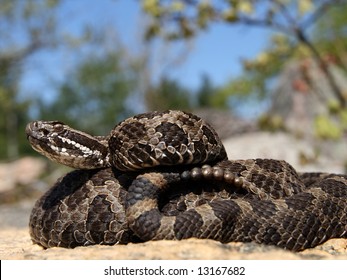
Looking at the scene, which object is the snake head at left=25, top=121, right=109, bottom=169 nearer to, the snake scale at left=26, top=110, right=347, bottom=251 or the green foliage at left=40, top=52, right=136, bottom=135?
the snake scale at left=26, top=110, right=347, bottom=251

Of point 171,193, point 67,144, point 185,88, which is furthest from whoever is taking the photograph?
point 185,88

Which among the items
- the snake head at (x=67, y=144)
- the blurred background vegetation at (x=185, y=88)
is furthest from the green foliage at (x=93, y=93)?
the snake head at (x=67, y=144)

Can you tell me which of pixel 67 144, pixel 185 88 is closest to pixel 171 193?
pixel 67 144

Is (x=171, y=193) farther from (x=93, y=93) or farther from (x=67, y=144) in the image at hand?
(x=93, y=93)

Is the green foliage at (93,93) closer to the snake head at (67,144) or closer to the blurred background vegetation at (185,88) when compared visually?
the blurred background vegetation at (185,88)

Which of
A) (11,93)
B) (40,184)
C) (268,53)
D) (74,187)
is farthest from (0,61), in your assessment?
(74,187)

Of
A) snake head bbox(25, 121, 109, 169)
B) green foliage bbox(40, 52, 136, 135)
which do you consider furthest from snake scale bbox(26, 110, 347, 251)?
green foliage bbox(40, 52, 136, 135)

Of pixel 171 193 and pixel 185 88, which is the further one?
pixel 185 88
